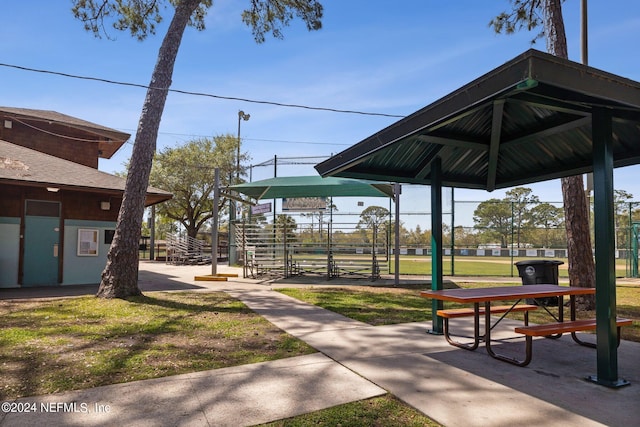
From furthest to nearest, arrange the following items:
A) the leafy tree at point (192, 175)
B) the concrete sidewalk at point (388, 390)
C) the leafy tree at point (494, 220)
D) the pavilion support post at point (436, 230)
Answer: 1. the leafy tree at point (192, 175)
2. the leafy tree at point (494, 220)
3. the pavilion support post at point (436, 230)
4. the concrete sidewalk at point (388, 390)

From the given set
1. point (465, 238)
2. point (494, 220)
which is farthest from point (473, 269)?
point (494, 220)

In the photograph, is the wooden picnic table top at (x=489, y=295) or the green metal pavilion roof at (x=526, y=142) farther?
the wooden picnic table top at (x=489, y=295)

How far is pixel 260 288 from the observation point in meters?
11.6

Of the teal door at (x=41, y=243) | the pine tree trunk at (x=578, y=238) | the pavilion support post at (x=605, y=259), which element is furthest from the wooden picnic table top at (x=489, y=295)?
the teal door at (x=41, y=243)

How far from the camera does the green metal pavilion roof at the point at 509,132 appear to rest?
3.34 metres

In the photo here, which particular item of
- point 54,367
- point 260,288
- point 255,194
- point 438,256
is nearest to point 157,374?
point 54,367

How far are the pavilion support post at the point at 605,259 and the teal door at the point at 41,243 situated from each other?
13142 millimetres

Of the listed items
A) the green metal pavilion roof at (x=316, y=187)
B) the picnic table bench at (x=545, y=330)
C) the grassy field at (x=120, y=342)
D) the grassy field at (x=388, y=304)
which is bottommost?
the grassy field at (x=388, y=304)

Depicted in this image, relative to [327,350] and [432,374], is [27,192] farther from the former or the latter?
[432,374]

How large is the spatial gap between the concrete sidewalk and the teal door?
388 inches

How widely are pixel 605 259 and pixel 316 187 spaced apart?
10164 millimetres

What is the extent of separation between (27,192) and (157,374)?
10.0m

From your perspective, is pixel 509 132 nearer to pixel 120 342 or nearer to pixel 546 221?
pixel 120 342

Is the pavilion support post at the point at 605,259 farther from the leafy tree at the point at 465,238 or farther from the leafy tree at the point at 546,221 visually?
the leafy tree at the point at 546,221
